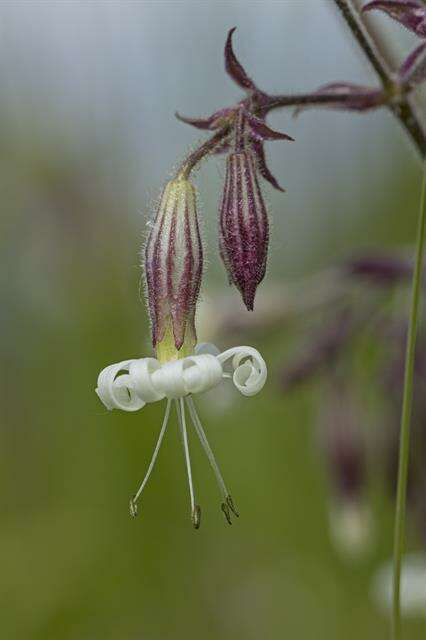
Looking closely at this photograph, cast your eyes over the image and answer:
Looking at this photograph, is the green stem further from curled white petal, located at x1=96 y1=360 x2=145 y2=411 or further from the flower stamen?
curled white petal, located at x1=96 y1=360 x2=145 y2=411

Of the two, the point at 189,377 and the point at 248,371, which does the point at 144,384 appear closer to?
the point at 189,377

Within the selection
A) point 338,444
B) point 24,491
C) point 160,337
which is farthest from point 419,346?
point 24,491

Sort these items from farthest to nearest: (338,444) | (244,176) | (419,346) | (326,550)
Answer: (326,550), (338,444), (419,346), (244,176)

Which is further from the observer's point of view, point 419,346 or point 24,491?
point 24,491

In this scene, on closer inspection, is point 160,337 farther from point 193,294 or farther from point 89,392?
point 89,392

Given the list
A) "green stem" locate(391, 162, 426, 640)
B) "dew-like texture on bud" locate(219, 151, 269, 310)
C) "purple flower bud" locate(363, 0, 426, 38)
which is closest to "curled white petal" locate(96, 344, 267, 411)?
"dew-like texture on bud" locate(219, 151, 269, 310)
